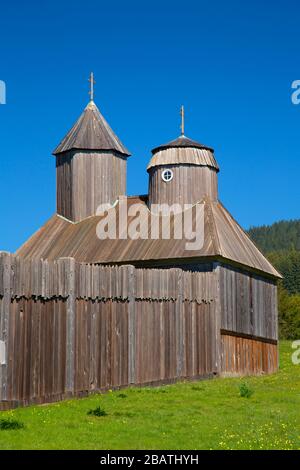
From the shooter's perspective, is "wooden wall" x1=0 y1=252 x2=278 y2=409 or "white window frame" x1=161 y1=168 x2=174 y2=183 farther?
"white window frame" x1=161 y1=168 x2=174 y2=183

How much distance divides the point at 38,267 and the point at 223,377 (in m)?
11.5

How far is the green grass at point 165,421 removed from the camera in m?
13.2

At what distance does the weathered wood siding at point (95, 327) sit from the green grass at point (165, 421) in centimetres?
65

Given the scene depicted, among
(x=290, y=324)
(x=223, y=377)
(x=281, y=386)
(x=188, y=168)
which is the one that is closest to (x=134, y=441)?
(x=281, y=386)

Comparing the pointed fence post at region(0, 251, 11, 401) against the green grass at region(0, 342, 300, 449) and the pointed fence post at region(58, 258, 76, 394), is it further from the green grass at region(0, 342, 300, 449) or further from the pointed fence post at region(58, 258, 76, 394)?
the pointed fence post at region(58, 258, 76, 394)

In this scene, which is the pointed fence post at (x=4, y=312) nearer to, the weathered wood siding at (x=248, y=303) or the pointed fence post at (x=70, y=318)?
the pointed fence post at (x=70, y=318)

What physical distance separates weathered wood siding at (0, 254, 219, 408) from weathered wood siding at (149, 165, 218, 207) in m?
6.13

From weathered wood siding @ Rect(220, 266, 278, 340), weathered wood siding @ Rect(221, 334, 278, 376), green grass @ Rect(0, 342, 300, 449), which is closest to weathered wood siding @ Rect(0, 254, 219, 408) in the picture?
green grass @ Rect(0, 342, 300, 449)

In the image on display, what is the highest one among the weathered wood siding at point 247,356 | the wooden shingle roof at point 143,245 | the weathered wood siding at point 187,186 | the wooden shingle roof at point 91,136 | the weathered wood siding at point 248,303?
the wooden shingle roof at point 91,136

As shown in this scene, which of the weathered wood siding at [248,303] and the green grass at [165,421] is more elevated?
the weathered wood siding at [248,303]

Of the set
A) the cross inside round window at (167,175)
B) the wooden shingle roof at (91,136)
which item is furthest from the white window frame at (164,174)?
the wooden shingle roof at (91,136)

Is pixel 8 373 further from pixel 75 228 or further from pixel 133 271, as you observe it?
pixel 75 228

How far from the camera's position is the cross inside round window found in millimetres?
32906

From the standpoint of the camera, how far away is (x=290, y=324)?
98062 millimetres
